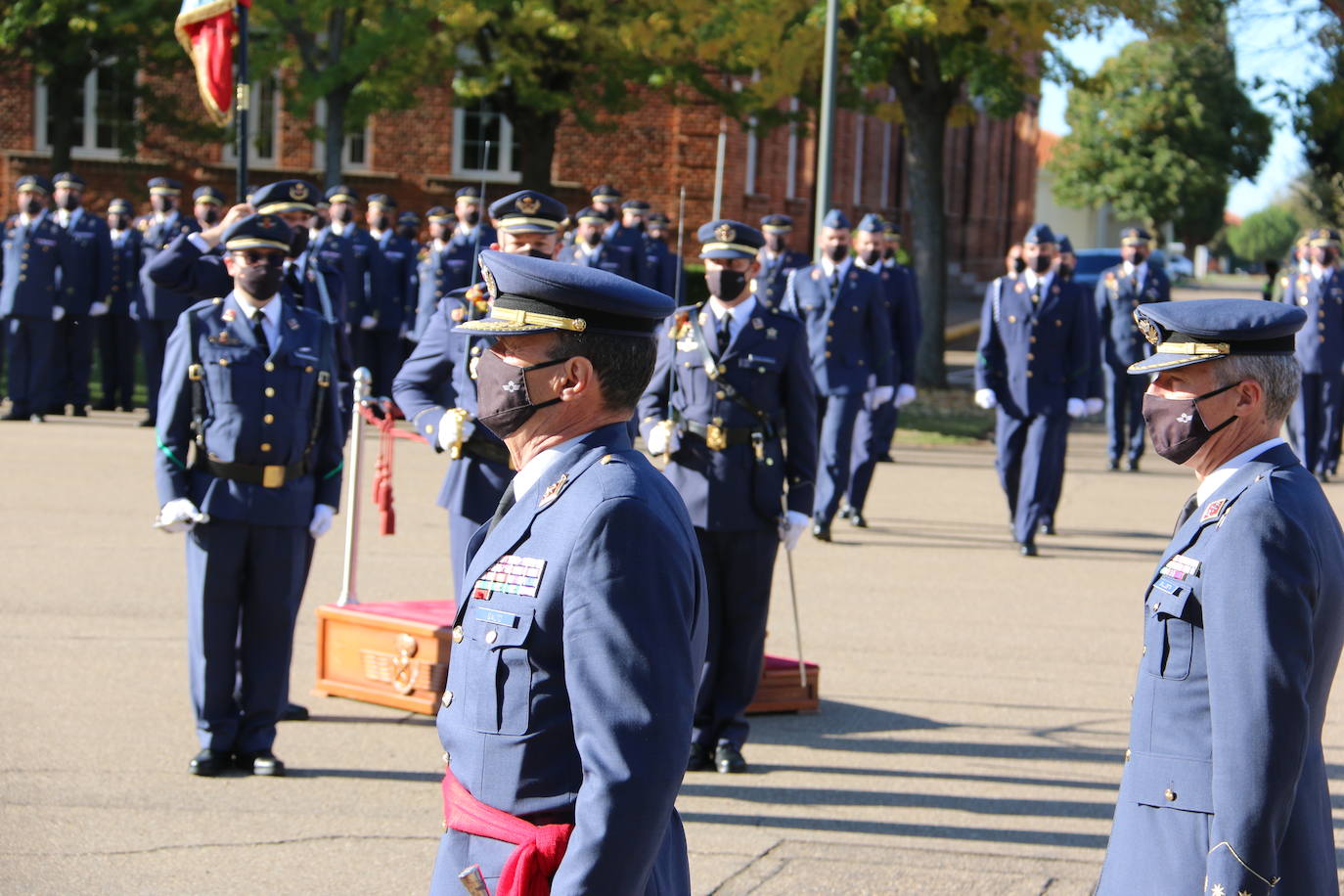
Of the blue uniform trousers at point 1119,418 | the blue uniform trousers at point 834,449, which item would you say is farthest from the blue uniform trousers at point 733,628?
the blue uniform trousers at point 1119,418

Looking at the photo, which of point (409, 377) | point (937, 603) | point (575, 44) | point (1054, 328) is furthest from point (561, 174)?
point (409, 377)

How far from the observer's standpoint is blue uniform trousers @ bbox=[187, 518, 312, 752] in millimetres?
6375

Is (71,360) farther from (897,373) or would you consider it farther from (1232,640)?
(1232,640)

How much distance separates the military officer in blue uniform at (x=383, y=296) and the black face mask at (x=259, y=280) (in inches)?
470

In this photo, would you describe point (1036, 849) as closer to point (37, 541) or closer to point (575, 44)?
point (37, 541)

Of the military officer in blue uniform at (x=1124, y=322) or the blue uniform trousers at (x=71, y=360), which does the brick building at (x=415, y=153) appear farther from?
the military officer in blue uniform at (x=1124, y=322)

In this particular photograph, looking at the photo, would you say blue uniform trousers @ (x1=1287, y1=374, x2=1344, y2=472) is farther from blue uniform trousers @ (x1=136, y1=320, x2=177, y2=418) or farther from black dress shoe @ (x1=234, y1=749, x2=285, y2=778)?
black dress shoe @ (x1=234, y1=749, x2=285, y2=778)

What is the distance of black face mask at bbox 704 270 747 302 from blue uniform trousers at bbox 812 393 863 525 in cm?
482

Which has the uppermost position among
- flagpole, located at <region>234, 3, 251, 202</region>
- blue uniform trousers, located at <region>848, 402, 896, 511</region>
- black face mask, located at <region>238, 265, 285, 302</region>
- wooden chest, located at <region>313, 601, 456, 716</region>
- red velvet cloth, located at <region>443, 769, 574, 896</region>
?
flagpole, located at <region>234, 3, 251, 202</region>

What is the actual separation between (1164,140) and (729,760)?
229 feet

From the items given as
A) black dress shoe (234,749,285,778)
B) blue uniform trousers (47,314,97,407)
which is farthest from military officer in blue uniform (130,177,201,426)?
black dress shoe (234,749,285,778)

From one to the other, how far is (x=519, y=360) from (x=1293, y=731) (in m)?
1.54

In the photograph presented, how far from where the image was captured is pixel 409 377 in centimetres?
719

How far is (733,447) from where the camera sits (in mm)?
7031
